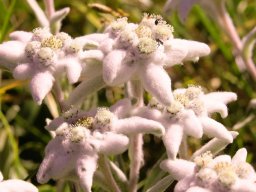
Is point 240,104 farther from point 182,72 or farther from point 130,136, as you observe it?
point 130,136

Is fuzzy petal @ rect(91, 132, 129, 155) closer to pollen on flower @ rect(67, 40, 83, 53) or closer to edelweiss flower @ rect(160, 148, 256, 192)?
edelweiss flower @ rect(160, 148, 256, 192)

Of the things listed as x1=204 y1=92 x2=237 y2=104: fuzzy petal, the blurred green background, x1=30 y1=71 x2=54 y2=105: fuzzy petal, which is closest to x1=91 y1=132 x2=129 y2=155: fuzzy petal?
x1=30 y1=71 x2=54 y2=105: fuzzy petal

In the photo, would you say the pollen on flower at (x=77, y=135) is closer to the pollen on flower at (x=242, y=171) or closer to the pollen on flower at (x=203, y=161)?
the pollen on flower at (x=203, y=161)

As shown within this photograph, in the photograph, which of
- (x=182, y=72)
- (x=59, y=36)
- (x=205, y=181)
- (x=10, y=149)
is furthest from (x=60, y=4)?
(x=205, y=181)

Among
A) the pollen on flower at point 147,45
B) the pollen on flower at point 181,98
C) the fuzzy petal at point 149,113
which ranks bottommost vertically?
the fuzzy petal at point 149,113

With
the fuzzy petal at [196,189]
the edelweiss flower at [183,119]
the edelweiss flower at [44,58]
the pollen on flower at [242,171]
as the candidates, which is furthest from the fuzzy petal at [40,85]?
the pollen on flower at [242,171]

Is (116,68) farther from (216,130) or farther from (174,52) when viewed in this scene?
(216,130)

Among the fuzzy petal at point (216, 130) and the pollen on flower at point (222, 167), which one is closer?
the pollen on flower at point (222, 167)
